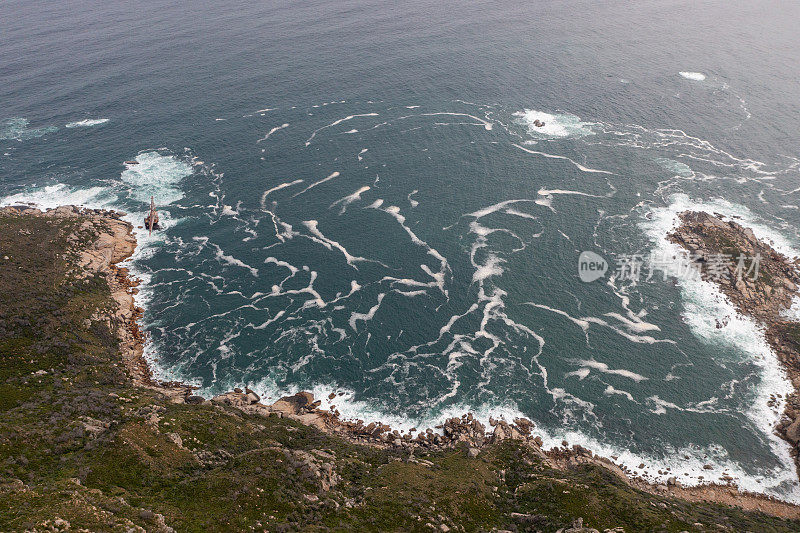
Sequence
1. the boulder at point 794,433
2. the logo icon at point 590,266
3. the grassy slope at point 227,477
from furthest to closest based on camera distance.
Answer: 1. the logo icon at point 590,266
2. the boulder at point 794,433
3. the grassy slope at point 227,477

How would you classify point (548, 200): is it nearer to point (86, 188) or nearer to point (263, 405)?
point (263, 405)

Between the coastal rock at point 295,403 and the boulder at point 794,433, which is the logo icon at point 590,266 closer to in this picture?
the boulder at point 794,433

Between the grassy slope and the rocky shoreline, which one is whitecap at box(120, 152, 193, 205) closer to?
the grassy slope

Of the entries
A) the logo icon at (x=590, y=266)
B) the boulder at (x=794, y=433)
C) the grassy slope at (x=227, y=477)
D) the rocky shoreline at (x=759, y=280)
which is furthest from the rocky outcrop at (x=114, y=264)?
the rocky shoreline at (x=759, y=280)

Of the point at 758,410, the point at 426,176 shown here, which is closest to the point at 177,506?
the point at 758,410

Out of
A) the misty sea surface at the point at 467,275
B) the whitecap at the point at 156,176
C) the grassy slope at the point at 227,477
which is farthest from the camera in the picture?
the whitecap at the point at 156,176

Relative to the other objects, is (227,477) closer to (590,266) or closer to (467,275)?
(467,275)
